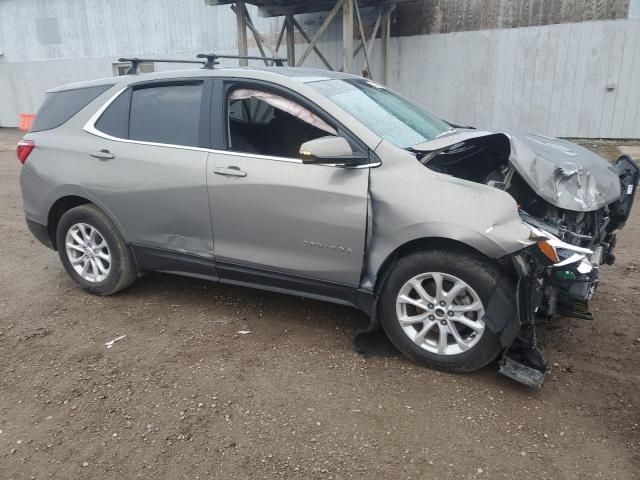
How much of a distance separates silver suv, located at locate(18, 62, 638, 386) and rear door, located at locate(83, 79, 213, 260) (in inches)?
0.4

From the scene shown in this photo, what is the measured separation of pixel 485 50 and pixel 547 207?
939 cm

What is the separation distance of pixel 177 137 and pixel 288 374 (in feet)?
6.20

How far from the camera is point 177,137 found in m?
3.85

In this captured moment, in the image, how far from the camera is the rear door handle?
4055 millimetres

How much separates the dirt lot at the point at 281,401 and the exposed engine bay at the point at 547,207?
343 mm

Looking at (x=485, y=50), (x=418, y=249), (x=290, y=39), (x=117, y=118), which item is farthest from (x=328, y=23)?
(x=418, y=249)

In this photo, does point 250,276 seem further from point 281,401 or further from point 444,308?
point 444,308

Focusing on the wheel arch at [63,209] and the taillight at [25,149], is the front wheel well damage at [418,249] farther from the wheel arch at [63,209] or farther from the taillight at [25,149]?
the taillight at [25,149]

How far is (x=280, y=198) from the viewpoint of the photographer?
3432mm

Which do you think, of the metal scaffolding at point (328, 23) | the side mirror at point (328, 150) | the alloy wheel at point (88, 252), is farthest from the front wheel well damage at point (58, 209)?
the metal scaffolding at point (328, 23)

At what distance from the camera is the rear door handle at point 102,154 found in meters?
4.05

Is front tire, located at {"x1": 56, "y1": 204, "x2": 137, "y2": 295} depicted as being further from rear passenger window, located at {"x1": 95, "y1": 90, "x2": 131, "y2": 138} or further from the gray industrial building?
the gray industrial building

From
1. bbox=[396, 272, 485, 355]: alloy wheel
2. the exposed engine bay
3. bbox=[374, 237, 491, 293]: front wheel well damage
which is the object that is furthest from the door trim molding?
the exposed engine bay

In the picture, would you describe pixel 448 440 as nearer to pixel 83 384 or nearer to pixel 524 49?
pixel 83 384
